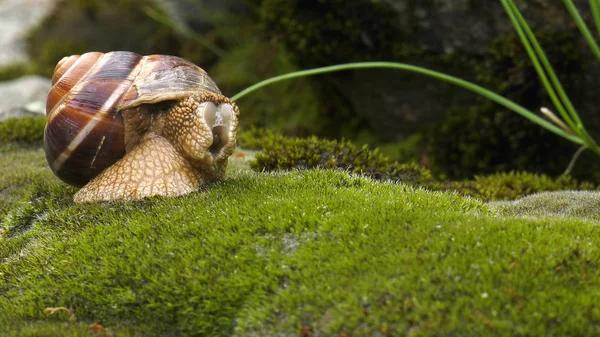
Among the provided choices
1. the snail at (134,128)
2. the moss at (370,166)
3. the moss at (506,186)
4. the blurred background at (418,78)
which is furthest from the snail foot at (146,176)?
the blurred background at (418,78)

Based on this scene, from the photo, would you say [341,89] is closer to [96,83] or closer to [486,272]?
[96,83]

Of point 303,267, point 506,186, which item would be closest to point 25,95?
point 506,186

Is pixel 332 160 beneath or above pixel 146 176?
beneath

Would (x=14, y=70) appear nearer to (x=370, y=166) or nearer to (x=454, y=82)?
(x=370, y=166)

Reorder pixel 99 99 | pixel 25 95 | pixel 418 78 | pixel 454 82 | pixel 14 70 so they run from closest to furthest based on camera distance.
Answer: pixel 99 99 → pixel 454 82 → pixel 418 78 → pixel 25 95 → pixel 14 70

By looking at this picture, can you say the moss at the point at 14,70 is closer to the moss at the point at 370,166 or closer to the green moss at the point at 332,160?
the moss at the point at 370,166

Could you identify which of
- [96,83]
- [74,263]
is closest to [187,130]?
[96,83]
